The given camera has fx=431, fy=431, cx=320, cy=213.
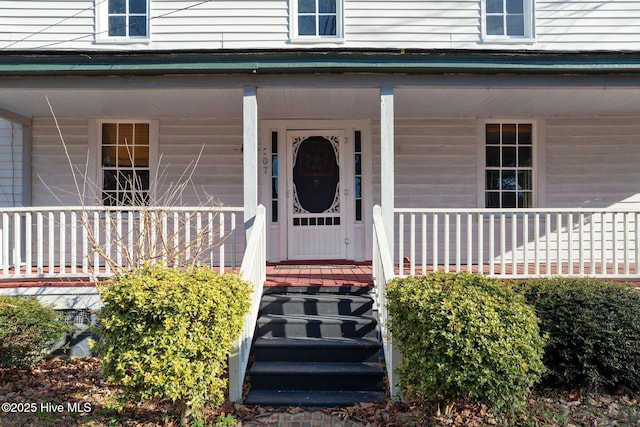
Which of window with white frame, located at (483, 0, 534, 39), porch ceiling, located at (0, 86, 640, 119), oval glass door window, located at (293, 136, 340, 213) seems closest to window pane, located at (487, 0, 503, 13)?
window with white frame, located at (483, 0, 534, 39)

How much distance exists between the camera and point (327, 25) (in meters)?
7.32

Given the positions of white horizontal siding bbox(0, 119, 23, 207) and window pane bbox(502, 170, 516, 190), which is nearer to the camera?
white horizontal siding bbox(0, 119, 23, 207)

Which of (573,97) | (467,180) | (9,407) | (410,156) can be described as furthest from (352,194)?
(9,407)

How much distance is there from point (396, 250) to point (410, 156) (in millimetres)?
1691

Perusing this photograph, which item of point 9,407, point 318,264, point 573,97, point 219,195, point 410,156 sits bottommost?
point 9,407

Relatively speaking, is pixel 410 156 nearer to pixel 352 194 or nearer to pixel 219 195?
pixel 352 194

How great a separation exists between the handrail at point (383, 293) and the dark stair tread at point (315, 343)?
0.64 feet

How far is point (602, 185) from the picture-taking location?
762 cm

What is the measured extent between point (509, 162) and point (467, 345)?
5320mm

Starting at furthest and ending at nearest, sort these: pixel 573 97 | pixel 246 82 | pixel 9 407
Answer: pixel 573 97
pixel 246 82
pixel 9 407

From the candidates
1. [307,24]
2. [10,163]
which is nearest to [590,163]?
[307,24]

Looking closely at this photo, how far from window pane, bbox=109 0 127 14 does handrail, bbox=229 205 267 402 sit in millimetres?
4780

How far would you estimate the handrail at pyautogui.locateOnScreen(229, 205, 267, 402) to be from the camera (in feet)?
13.6

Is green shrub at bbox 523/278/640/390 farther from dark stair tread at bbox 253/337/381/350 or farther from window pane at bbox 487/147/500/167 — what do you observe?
window pane at bbox 487/147/500/167
